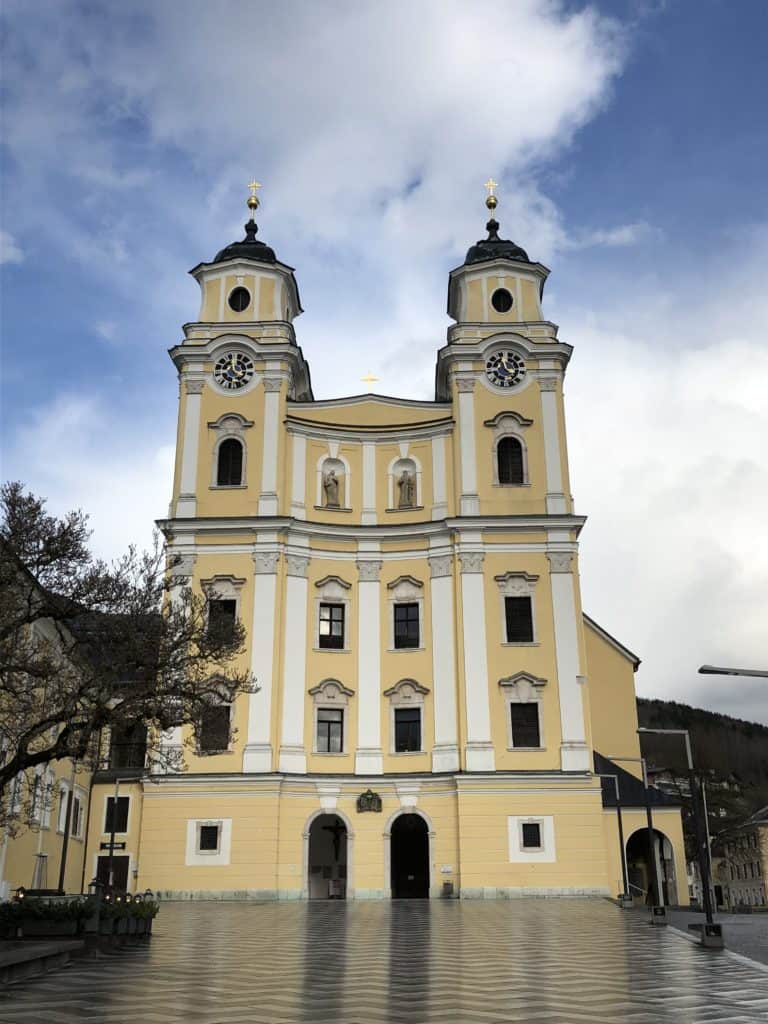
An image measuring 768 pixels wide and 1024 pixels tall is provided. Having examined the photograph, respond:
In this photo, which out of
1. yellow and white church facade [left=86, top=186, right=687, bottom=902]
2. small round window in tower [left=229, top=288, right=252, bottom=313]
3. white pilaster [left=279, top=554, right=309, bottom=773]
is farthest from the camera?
small round window in tower [left=229, top=288, right=252, bottom=313]

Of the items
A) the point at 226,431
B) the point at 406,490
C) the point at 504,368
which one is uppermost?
the point at 504,368

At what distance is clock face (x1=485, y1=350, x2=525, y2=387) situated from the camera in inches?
1860

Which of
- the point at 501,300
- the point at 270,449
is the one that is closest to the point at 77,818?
the point at 270,449

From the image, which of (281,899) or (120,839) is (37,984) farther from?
(120,839)

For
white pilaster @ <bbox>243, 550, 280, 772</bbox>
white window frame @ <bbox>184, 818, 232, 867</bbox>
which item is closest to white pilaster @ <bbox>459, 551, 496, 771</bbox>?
white pilaster @ <bbox>243, 550, 280, 772</bbox>

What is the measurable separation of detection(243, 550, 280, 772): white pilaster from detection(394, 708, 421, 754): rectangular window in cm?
530

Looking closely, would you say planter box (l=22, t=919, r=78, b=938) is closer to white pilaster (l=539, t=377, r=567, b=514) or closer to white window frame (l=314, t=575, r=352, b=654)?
white window frame (l=314, t=575, r=352, b=654)

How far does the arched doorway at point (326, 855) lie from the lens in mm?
43469

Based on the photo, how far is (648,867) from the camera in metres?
46.3

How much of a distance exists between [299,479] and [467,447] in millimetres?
7519

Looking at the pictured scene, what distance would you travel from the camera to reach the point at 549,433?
152ft

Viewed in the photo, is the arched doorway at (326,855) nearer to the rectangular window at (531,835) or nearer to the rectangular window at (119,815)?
the rectangular window at (531,835)

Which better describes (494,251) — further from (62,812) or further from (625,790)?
(62,812)

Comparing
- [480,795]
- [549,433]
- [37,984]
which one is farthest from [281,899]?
[37,984]
